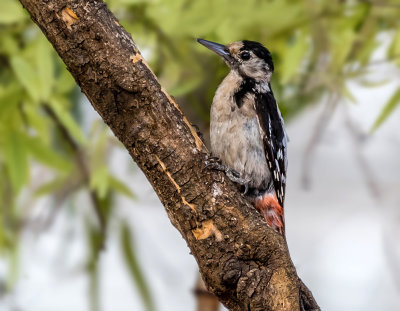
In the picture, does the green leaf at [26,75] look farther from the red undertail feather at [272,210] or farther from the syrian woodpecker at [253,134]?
the red undertail feather at [272,210]

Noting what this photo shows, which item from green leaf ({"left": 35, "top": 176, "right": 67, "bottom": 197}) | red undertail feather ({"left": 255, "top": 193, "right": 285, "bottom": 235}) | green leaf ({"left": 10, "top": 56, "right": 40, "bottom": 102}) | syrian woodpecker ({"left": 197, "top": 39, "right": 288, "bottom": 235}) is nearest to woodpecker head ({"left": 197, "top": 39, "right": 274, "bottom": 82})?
syrian woodpecker ({"left": 197, "top": 39, "right": 288, "bottom": 235})

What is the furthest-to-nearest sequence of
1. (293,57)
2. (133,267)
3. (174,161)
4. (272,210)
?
(133,267) < (293,57) < (272,210) < (174,161)

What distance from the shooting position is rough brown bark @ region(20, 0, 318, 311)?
837 millimetres

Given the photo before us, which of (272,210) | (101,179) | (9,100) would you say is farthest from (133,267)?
(272,210)

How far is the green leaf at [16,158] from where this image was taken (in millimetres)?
1458

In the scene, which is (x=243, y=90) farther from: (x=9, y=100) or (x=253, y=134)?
(x=9, y=100)

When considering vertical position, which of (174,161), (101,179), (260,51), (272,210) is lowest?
(174,161)

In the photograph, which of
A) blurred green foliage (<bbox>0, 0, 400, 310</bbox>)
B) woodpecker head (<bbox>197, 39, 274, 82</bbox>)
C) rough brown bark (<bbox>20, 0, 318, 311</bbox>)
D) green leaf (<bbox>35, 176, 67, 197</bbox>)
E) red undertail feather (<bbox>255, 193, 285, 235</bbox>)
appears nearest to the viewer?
rough brown bark (<bbox>20, 0, 318, 311</bbox>)

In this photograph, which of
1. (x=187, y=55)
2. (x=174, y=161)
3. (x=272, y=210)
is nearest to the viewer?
(x=174, y=161)

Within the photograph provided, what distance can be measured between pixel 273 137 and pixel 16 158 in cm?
64

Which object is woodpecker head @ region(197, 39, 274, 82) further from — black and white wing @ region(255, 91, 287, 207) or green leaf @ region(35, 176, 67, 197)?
green leaf @ region(35, 176, 67, 197)

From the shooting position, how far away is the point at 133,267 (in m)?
1.88

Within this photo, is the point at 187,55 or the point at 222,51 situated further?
the point at 187,55

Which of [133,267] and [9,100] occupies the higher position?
[9,100]
